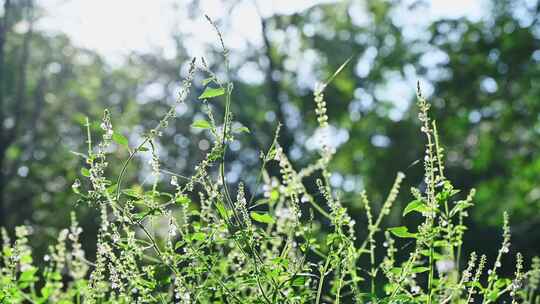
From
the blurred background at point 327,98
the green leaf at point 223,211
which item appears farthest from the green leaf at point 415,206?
the blurred background at point 327,98

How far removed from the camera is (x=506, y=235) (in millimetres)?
1935

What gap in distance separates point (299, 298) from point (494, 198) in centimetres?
1294

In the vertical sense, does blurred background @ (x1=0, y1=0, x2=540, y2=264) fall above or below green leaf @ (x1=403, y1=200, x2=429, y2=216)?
above

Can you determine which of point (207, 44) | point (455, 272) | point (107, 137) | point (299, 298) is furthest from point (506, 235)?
point (207, 44)

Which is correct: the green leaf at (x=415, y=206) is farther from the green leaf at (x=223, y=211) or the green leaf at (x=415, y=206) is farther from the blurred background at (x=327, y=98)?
the blurred background at (x=327, y=98)

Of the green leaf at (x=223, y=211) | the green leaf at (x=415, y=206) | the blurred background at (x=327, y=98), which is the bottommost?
the green leaf at (x=415, y=206)

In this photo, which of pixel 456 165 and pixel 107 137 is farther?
pixel 456 165

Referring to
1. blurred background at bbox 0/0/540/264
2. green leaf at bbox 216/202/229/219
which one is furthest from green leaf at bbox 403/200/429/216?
blurred background at bbox 0/0/540/264

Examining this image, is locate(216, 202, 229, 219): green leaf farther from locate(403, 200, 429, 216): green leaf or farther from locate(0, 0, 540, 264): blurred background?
locate(0, 0, 540, 264): blurred background

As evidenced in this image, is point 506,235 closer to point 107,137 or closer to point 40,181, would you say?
point 107,137

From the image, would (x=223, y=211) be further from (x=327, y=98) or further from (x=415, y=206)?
(x=327, y=98)

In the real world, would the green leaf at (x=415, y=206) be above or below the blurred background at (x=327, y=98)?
below

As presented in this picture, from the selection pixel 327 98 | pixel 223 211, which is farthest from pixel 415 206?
pixel 327 98

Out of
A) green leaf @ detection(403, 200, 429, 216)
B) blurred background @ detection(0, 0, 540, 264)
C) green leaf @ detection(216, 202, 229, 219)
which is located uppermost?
blurred background @ detection(0, 0, 540, 264)
